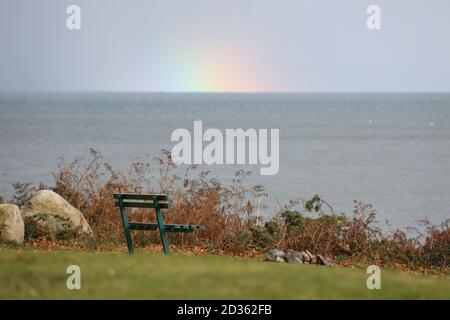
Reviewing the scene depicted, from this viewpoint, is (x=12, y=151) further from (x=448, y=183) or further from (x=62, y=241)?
(x=62, y=241)

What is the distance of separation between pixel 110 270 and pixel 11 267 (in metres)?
1.29

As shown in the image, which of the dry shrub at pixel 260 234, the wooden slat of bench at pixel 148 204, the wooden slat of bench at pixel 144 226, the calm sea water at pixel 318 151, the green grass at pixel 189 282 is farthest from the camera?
the calm sea water at pixel 318 151

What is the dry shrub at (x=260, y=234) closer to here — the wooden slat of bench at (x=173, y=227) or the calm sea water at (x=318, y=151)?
the wooden slat of bench at (x=173, y=227)

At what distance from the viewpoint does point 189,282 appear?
10969mm

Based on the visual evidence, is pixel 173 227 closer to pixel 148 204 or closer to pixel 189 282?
pixel 148 204

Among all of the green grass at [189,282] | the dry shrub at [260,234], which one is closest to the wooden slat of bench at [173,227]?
the green grass at [189,282]

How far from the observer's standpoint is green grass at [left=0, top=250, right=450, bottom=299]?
1055 centimetres

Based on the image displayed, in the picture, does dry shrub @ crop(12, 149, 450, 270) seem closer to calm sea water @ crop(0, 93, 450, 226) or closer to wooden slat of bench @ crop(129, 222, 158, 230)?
wooden slat of bench @ crop(129, 222, 158, 230)

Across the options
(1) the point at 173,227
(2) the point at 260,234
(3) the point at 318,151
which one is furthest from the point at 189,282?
(3) the point at 318,151

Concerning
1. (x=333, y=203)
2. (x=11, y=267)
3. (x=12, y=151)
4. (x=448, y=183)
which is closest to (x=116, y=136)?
(x=12, y=151)

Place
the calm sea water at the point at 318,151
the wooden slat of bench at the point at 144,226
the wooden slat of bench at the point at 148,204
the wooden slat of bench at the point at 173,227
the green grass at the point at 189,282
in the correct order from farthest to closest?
the calm sea water at the point at 318,151
the wooden slat of bench at the point at 144,226
the wooden slat of bench at the point at 148,204
the wooden slat of bench at the point at 173,227
the green grass at the point at 189,282

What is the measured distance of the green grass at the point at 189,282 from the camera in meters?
10.5

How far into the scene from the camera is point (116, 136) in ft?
266

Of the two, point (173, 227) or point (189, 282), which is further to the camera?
point (173, 227)
